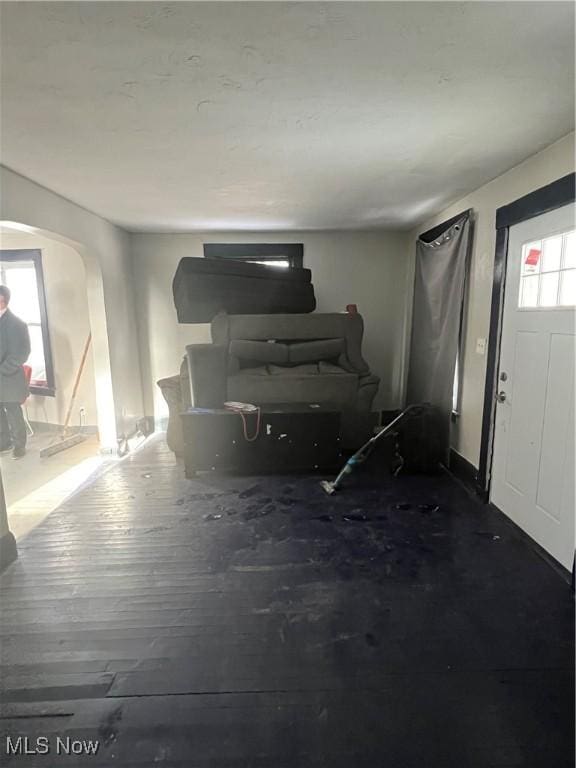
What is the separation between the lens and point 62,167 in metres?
2.35

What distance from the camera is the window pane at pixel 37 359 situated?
4.46 meters

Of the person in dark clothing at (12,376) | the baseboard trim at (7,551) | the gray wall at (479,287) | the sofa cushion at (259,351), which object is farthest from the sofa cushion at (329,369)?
the person in dark clothing at (12,376)

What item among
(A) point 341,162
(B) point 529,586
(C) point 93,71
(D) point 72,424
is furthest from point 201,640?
(D) point 72,424

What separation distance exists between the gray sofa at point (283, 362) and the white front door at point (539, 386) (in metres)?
1.38

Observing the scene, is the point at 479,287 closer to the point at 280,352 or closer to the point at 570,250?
the point at 570,250

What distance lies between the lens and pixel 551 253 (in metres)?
2.17

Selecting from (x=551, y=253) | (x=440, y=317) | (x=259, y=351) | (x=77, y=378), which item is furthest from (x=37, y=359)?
(x=551, y=253)

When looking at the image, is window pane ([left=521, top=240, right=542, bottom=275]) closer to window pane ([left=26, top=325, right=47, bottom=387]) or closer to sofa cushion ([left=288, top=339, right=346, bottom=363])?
sofa cushion ([left=288, top=339, right=346, bottom=363])

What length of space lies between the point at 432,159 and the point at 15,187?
2636 mm

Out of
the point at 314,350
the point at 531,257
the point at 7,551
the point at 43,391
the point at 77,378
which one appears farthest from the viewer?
the point at 43,391

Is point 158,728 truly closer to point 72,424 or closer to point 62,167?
point 62,167

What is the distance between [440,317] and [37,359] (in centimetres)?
455

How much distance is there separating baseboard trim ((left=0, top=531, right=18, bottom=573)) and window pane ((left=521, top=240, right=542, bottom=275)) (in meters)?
3.45

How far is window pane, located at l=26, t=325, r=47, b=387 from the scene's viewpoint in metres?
4.46
